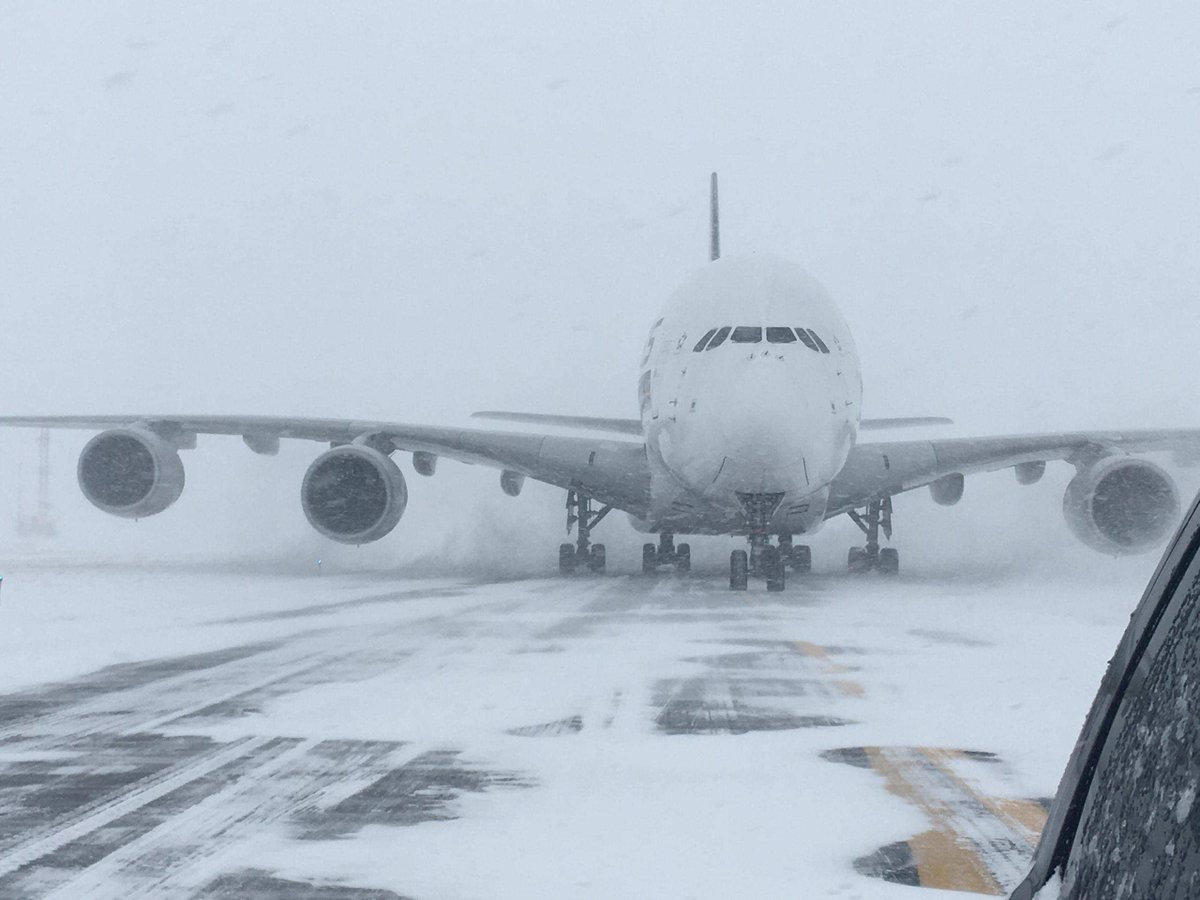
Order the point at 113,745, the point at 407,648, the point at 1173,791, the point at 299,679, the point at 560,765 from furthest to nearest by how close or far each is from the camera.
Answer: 1. the point at 407,648
2. the point at 299,679
3. the point at 113,745
4. the point at 560,765
5. the point at 1173,791

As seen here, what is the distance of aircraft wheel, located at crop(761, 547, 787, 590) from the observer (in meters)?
14.4

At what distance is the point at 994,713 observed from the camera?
226 inches

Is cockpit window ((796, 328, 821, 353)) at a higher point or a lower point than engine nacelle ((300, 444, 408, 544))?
higher

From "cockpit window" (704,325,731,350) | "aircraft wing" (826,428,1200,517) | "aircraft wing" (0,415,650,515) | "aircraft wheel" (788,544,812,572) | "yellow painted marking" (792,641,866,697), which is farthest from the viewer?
"aircraft wheel" (788,544,812,572)

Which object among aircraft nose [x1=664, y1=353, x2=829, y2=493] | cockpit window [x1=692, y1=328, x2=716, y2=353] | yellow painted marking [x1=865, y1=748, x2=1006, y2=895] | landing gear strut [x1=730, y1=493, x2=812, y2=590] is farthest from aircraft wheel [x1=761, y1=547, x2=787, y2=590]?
yellow painted marking [x1=865, y1=748, x2=1006, y2=895]

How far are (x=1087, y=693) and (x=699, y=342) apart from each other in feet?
28.0

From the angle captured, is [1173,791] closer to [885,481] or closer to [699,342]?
[699,342]

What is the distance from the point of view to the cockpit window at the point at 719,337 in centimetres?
1410

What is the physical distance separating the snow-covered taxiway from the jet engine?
6365 millimetres

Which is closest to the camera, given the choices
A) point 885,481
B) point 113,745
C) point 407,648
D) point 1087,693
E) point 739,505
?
point 113,745

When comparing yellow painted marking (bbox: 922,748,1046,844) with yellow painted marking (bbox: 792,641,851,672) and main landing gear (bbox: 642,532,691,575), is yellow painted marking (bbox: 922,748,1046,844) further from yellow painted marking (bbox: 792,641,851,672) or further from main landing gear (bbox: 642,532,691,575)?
main landing gear (bbox: 642,532,691,575)

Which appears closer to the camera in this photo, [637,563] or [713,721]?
[713,721]

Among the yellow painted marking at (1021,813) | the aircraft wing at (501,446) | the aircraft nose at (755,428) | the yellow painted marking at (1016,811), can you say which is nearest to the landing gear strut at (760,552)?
the aircraft nose at (755,428)

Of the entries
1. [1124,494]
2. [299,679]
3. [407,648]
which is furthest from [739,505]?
[299,679]
